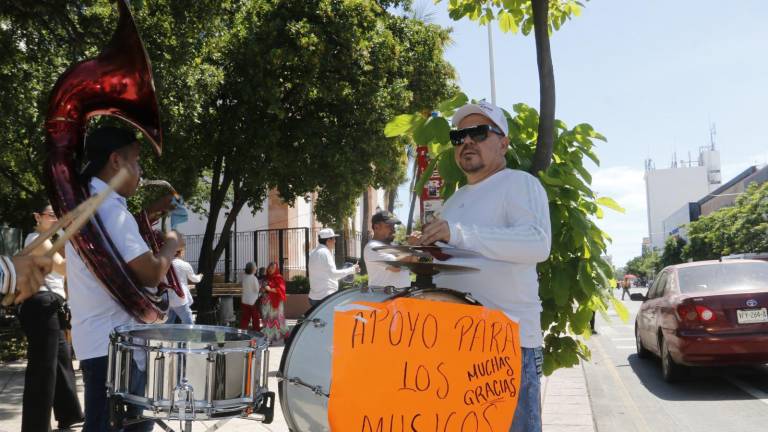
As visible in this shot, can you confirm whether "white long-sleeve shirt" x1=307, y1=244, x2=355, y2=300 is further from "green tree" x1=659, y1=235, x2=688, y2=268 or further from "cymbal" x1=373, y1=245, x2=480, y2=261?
"green tree" x1=659, y1=235, x2=688, y2=268

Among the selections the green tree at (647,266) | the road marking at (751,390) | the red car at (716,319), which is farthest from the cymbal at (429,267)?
the green tree at (647,266)

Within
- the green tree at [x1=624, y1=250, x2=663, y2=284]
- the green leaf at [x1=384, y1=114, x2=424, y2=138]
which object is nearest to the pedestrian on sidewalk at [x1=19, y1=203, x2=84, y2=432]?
the green leaf at [x1=384, y1=114, x2=424, y2=138]

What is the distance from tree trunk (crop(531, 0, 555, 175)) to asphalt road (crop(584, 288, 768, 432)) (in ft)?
6.24

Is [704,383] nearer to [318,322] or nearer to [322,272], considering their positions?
[322,272]

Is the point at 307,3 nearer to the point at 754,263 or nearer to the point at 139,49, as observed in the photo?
the point at 754,263

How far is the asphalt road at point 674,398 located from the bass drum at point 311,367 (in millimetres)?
3179

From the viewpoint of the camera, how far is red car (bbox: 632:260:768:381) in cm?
835

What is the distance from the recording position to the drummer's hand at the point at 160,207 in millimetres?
3525

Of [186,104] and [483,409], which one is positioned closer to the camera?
[483,409]

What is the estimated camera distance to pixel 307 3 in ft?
48.5

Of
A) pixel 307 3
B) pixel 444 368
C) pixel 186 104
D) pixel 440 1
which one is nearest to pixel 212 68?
pixel 186 104

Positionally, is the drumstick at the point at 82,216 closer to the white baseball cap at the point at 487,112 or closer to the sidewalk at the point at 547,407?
the white baseball cap at the point at 487,112

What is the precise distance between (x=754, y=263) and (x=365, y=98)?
8384 millimetres

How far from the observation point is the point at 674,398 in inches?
330
